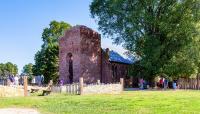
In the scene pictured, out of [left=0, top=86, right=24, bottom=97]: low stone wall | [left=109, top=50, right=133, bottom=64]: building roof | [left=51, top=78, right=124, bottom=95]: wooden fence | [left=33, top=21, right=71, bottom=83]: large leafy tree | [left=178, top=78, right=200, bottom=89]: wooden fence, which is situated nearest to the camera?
[left=0, top=86, right=24, bottom=97]: low stone wall

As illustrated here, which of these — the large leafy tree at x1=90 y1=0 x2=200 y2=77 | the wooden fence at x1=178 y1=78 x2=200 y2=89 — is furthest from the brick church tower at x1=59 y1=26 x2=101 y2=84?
the wooden fence at x1=178 y1=78 x2=200 y2=89

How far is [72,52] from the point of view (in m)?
60.1

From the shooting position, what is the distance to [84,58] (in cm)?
5925

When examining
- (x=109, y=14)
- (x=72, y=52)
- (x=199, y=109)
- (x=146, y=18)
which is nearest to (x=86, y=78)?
(x=72, y=52)

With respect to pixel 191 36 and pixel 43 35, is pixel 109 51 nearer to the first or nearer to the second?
pixel 191 36

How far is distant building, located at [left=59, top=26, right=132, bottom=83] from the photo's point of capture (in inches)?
2324

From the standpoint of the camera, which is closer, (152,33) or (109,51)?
(152,33)

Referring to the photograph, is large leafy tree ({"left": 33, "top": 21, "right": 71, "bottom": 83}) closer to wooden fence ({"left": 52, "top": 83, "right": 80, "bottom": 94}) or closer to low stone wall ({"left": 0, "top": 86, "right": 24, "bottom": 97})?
wooden fence ({"left": 52, "top": 83, "right": 80, "bottom": 94})

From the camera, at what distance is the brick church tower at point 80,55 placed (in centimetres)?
5894

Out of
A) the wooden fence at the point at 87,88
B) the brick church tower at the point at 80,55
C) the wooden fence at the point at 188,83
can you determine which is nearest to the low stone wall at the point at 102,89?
the wooden fence at the point at 87,88

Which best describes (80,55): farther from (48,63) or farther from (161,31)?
(48,63)

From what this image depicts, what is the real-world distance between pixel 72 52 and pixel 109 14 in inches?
319

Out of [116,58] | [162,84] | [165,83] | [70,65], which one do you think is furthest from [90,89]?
[116,58]

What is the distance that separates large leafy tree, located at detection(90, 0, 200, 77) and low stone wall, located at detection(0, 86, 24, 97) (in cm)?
1925
